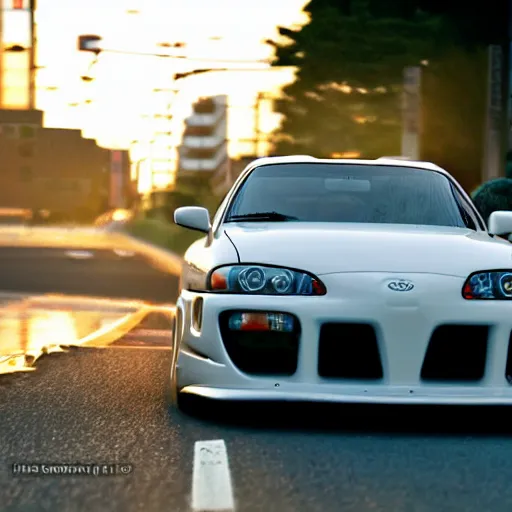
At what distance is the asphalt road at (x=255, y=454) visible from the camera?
4.13 metres

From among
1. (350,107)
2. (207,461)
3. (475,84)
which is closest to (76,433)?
(207,461)

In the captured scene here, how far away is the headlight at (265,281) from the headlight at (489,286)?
64 cm

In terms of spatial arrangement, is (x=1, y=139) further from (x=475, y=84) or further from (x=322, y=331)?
(x=322, y=331)

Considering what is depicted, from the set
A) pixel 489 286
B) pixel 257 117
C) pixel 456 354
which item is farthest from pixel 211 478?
pixel 257 117

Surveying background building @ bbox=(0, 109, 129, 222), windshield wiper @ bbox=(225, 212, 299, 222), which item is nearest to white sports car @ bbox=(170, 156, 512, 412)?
windshield wiper @ bbox=(225, 212, 299, 222)

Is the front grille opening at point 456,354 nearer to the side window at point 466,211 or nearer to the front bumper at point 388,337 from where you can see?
the front bumper at point 388,337

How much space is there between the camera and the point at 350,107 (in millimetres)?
40344

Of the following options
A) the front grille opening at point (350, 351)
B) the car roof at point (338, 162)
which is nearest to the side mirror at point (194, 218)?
the car roof at point (338, 162)

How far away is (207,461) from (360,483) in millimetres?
653

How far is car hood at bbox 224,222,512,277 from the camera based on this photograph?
5453mm

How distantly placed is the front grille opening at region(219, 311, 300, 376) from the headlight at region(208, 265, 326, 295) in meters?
0.13

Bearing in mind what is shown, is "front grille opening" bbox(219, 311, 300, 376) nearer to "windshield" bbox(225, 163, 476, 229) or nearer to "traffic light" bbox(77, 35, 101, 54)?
"windshield" bbox(225, 163, 476, 229)

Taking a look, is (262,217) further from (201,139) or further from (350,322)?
(201,139)

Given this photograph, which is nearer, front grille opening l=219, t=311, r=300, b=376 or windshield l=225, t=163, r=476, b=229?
front grille opening l=219, t=311, r=300, b=376
